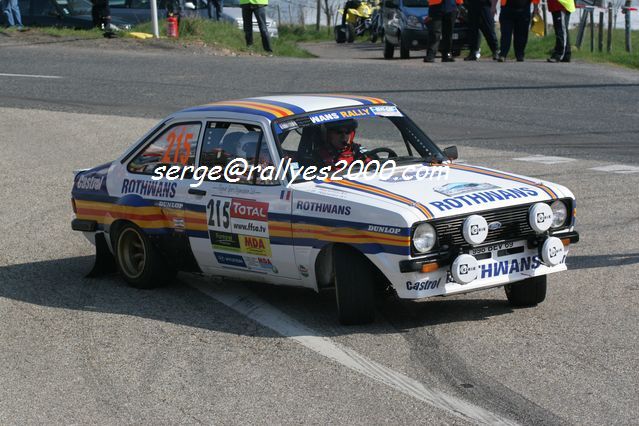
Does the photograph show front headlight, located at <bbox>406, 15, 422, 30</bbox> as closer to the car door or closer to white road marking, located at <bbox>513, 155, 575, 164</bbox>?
white road marking, located at <bbox>513, 155, 575, 164</bbox>

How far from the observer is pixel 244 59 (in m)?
23.6

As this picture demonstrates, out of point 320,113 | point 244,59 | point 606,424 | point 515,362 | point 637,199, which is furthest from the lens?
point 244,59

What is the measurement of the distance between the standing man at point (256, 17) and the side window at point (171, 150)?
Answer: 15973 millimetres

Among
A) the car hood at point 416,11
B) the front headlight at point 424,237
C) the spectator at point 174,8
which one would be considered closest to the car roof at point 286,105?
the front headlight at point 424,237

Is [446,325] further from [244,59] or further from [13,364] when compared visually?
[244,59]

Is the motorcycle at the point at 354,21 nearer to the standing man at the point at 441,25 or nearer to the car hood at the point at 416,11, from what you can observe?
the car hood at the point at 416,11

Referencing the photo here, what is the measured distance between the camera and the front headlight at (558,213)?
724 centimetres

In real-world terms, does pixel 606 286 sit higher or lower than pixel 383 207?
lower

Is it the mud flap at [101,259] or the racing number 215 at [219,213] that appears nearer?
the racing number 215 at [219,213]

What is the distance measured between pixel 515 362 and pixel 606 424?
101 cm

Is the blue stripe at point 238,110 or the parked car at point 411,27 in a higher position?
the blue stripe at point 238,110

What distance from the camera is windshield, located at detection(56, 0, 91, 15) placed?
1064 inches

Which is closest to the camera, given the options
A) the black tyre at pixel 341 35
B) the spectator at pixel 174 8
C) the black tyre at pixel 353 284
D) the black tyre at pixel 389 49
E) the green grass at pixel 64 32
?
the black tyre at pixel 353 284

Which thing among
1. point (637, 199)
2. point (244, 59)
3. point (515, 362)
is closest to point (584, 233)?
point (637, 199)
